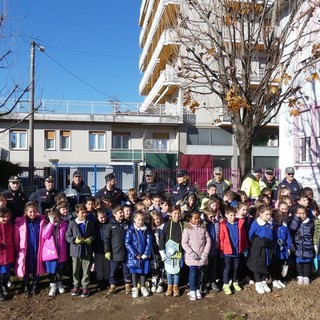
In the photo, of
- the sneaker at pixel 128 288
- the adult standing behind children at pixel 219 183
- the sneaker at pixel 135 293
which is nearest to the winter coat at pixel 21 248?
the sneaker at pixel 128 288

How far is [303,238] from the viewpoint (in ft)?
17.9

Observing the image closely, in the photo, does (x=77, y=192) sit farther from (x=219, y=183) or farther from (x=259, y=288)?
(x=259, y=288)

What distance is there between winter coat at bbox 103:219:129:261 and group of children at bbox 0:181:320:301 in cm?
1

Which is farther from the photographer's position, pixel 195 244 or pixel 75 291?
pixel 75 291

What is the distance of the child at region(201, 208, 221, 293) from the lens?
17.3 feet

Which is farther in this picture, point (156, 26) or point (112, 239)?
point (156, 26)

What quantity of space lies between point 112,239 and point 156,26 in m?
27.7

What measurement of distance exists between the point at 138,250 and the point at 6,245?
6.20ft

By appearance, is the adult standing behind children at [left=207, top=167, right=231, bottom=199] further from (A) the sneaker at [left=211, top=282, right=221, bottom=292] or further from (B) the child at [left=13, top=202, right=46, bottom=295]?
(B) the child at [left=13, top=202, right=46, bottom=295]

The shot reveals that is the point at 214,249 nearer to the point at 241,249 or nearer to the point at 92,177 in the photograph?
the point at 241,249

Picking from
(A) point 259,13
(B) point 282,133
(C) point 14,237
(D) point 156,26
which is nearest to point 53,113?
(D) point 156,26

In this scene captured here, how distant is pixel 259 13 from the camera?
8711mm

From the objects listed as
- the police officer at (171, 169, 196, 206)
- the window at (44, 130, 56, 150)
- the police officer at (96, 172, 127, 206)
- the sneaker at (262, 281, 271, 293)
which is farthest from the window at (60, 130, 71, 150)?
the sneaker at (262, 281, 271, 293)

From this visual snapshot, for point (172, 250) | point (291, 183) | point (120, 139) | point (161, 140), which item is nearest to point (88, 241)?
point (172, 250)
